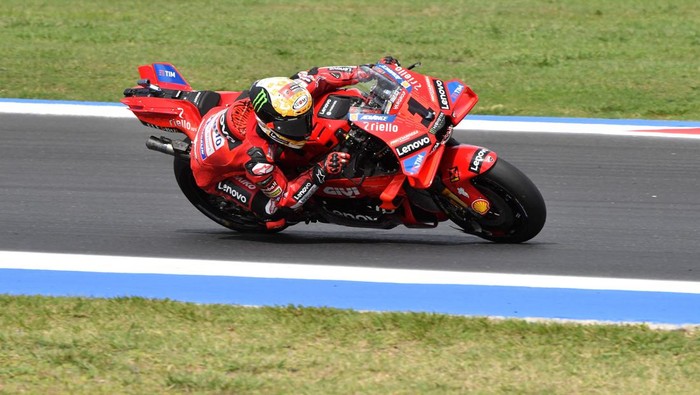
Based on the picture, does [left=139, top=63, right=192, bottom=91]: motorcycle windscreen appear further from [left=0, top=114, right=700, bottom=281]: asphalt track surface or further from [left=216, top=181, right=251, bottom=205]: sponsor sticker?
[left=0, top=114, right=700, bottom=281]: asphalt track surface

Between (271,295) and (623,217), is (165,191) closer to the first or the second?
(271,295)

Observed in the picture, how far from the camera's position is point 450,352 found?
5562 mm

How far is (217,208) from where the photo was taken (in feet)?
26.1

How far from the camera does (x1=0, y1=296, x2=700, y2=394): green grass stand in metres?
5.16

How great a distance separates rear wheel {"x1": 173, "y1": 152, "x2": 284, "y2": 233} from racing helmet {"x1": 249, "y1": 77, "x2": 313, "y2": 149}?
3.41 feet

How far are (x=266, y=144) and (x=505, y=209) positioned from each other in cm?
158

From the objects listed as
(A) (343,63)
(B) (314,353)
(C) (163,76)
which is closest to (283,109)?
(C) (163,76)

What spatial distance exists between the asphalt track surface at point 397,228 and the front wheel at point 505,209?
14 centimetres

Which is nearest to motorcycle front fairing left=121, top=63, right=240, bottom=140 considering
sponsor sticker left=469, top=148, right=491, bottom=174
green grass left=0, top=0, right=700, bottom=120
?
sponsor sticker left=469, top=148, right=491, bottom=174

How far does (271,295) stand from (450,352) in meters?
1.46

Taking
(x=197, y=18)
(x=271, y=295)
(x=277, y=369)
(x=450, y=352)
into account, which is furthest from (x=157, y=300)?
(x=197, y=18)

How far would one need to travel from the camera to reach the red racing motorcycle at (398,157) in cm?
676

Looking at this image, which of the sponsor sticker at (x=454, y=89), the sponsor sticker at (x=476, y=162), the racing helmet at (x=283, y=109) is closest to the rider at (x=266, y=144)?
the racing helmet at (x=283, y=109)

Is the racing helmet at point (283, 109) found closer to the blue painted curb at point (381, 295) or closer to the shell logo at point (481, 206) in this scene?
the blue painted curb at point (381, 295)
